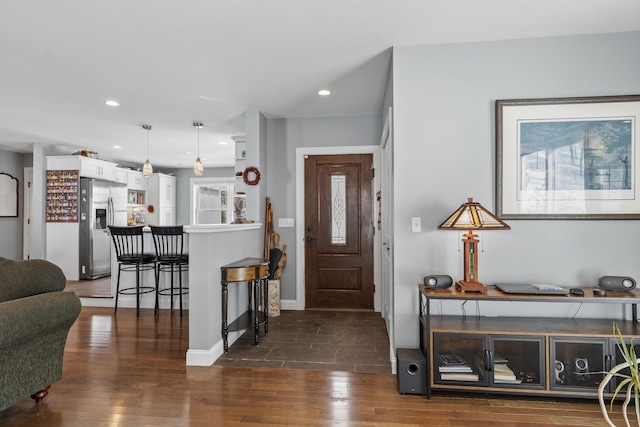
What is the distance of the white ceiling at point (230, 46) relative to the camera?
240 centimetres

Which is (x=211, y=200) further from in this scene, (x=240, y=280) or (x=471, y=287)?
(x=471, y=287)

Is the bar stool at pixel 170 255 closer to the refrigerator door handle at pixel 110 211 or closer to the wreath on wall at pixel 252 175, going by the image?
the wreath on wall at pixel 252 175

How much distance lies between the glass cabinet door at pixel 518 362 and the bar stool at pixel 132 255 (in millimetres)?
3929

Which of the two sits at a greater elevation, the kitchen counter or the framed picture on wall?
the framed picture on wall

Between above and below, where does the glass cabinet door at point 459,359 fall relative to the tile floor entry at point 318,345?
above

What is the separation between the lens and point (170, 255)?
4.58 metres

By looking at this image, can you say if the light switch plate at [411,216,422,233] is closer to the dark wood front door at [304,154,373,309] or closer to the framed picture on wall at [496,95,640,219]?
the framed picture on wall at [496,95,640,219]

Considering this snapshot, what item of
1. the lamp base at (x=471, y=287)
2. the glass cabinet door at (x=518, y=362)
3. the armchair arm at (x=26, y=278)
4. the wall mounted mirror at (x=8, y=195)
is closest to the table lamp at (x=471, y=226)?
the lamp base at (x=471, y=287)

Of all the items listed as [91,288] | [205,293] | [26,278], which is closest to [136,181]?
[91,288]

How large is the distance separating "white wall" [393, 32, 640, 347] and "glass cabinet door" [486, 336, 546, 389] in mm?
449

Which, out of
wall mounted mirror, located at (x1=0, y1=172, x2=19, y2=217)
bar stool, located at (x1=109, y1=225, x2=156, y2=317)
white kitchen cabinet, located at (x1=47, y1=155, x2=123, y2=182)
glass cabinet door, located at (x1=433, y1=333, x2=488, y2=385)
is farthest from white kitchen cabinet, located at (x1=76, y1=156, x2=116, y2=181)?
glass cabinet door, located at (x1=433, y1=333, x2=488, y2=385)

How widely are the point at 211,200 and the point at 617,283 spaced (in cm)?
853

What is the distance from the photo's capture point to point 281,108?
14.7 ft

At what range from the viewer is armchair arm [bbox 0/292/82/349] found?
1921 millimetres
